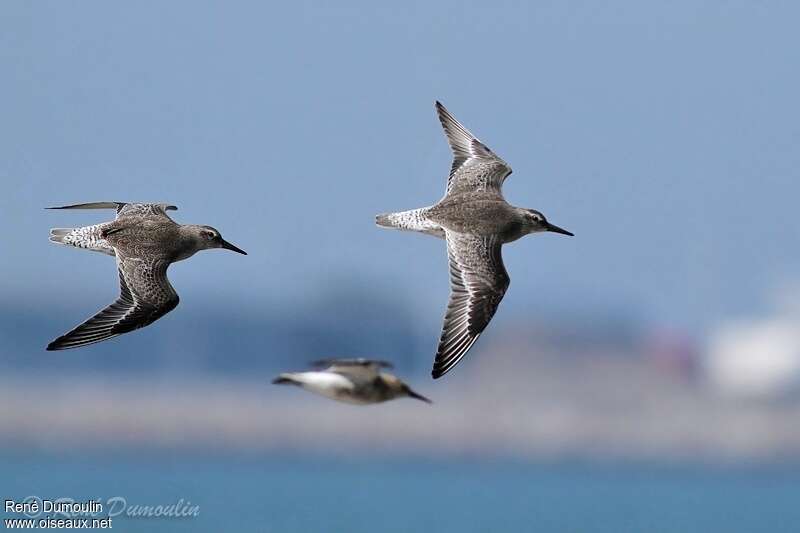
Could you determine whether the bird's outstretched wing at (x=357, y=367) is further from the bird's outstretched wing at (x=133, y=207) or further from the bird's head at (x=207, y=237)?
the bird's outstretched wing at (x=133, y=207)

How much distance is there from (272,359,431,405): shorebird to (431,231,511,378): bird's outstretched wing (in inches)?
29.6

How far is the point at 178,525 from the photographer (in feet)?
235

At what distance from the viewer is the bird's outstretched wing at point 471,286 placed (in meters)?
15.0

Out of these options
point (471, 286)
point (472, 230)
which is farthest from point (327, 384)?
point (472, 230)

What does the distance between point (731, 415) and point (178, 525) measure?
44.8 meters

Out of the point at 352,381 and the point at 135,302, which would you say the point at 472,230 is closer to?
the point at 352,381

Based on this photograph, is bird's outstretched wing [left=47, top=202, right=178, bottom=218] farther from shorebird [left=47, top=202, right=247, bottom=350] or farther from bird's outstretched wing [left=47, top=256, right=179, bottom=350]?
bird's outstretched wing [left=47, top=256, right=179, bottom=350]

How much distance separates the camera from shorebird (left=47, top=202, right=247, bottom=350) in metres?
14.7

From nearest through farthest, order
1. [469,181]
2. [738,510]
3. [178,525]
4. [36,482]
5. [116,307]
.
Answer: [116,307] → [469,181] → [178,525] → [36,482] → [738,510]

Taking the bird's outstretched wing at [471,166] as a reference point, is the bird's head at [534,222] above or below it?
below

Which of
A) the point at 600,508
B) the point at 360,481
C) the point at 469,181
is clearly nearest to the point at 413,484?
the point at 360,481

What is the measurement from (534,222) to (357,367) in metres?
2.40

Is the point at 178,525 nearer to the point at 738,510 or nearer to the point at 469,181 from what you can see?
the point at 738,510

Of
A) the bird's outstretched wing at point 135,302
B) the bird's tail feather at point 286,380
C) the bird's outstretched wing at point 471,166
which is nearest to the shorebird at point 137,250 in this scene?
the bird's outstretched wing at point 135,302
